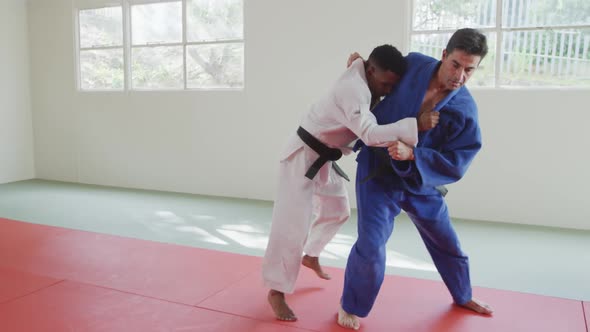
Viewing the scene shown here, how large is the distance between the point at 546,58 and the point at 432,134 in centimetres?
270

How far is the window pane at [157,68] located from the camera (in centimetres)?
571

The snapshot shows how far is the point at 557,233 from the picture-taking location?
4.04m

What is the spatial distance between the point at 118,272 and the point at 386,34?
3095mm

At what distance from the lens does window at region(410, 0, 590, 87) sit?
13.5 feet

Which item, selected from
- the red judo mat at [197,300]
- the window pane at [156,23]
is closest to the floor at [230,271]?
the red judo mat at [197,300]

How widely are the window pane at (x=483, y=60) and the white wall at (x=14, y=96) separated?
5062 millimetres

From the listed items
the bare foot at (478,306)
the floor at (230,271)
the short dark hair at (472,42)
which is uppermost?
the short dark hair at (472,42)

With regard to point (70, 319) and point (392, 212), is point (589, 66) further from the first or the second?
point (70, 319)

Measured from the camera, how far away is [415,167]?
6.84 ft

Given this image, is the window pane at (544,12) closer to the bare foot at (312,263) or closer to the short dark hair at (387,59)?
the short dark hair at (387,59)

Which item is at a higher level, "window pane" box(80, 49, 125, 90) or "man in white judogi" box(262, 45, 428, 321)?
"window pane" box(80, 49, 125, 90)

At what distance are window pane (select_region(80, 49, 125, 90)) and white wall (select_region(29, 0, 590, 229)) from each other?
151mm

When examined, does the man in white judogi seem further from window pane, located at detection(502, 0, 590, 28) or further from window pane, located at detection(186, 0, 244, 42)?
window pane, located at detection(186, 0, 244, 42)

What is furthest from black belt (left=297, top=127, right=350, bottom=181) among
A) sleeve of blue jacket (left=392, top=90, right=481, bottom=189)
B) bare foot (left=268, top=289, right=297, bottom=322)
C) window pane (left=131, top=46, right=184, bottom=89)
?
window pane (left=131, top=46, right=184, bottom=89)
